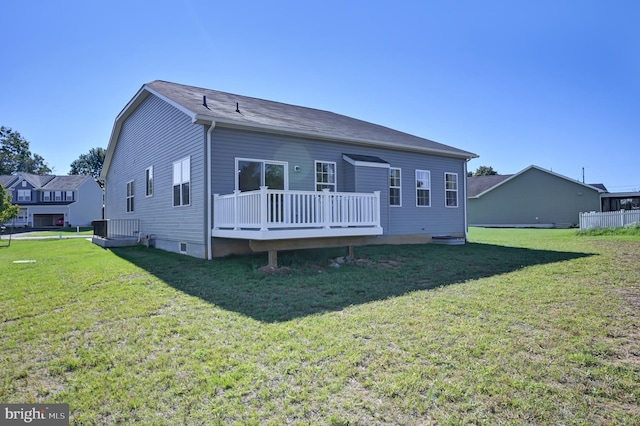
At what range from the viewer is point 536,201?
97.9 ft

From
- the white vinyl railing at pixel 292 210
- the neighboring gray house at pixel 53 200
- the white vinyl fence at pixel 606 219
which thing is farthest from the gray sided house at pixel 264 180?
the neighboring gray house at pixel 53 200

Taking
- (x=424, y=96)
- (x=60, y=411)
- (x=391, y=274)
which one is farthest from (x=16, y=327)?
(x=424, y=96)

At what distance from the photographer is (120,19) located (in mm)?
11141

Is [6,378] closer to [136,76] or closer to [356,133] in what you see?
[356,133]

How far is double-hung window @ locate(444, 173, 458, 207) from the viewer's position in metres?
14.5

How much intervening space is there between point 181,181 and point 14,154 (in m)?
68.3

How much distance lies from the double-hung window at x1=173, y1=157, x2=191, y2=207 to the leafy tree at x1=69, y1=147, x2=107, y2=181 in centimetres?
6282

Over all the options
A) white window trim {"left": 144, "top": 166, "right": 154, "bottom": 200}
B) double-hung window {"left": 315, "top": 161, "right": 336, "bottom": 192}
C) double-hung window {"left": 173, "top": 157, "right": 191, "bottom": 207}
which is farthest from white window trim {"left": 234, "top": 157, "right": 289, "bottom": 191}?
white window trim {"left": 144, "top": 166, "right": 154, "bottom": 200}

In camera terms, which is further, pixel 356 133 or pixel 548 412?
pixel 356 133

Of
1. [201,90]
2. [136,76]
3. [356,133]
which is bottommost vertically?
[356,133]

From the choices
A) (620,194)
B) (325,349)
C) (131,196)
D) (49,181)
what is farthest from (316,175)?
(49,181)

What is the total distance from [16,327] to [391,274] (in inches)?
244

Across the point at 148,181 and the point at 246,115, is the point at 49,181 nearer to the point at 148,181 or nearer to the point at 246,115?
the point at 148,181

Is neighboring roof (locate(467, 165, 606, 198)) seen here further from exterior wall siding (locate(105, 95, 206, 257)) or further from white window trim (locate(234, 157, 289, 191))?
exterior wall siding (locate(105, 95, 206, 257))
